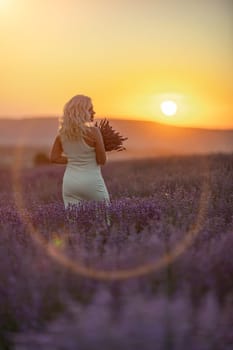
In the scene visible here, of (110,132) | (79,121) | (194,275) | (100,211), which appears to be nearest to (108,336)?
(194,275)

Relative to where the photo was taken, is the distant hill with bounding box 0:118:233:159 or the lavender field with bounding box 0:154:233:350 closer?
the lavender field with bounding box 0:154:233:350

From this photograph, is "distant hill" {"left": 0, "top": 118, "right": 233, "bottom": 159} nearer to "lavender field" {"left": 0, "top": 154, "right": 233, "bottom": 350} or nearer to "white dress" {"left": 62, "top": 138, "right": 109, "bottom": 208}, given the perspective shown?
"white dress" {"left": 62, "top": 138, "right": 109, "bottom": 208}

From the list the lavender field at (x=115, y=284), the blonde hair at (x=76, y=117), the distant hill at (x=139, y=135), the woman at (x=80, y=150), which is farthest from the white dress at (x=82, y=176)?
the distant hill at (x=139, y=135)

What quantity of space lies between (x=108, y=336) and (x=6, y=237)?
1961mm

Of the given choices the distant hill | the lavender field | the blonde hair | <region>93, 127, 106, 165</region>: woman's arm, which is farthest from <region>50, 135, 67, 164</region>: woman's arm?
the distant hill

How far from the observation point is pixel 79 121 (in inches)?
A: 244

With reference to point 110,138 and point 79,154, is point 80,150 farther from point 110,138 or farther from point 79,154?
point 110,138

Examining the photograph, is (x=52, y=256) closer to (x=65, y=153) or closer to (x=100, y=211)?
(x=100, y=211)

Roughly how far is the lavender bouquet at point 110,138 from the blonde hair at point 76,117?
2.38 ft

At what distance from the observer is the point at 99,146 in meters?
6.30

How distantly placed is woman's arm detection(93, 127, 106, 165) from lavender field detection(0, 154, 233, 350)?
4.76ft

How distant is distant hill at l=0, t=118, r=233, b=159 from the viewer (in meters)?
63.3

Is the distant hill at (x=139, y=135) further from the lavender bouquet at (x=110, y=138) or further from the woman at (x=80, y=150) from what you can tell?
the woman at (x=80, y=150)

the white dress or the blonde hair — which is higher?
the blonde hair
